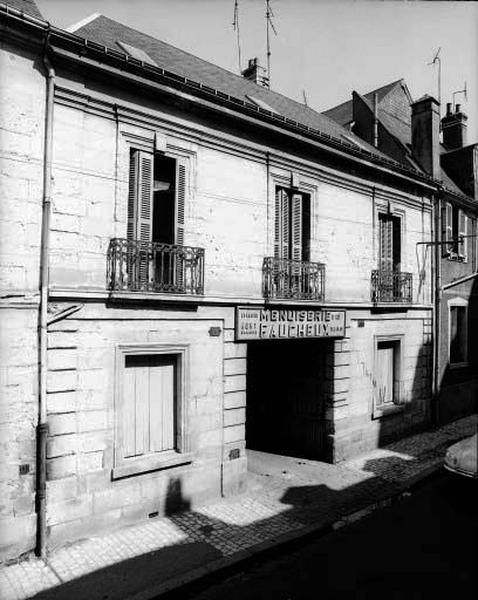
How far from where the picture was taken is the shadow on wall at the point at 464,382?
15438 mm

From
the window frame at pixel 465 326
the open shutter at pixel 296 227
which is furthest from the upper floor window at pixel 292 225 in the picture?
the window frame at pixel 465 326

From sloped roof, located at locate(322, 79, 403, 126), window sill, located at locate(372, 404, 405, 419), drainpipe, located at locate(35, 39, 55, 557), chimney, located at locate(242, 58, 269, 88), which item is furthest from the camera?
sloped roof, located at locate(322, 79, 403, 126)

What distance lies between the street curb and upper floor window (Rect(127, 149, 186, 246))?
5.40 m

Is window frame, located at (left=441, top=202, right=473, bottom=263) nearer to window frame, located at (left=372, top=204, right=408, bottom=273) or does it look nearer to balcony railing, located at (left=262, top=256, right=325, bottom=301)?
window frame, located at (left=372, top=204, right=408, bottom=273)

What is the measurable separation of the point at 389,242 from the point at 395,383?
4.17 m

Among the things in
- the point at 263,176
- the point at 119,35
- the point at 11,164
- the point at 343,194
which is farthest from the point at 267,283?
the point at 119,35

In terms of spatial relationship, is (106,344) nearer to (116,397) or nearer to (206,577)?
(116,397)

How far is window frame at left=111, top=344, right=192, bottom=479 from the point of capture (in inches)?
314

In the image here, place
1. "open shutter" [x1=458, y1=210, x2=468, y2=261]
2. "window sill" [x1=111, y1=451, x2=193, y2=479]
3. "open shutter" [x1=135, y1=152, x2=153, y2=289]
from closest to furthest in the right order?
"window sill" [x1=111, y1=451, x2=193, y2=479] < "open shutter" [x1=135, y1=152, x2=153, y2=289] < "open shutter" [x1=458, y1=210, x2=468, y2=261]

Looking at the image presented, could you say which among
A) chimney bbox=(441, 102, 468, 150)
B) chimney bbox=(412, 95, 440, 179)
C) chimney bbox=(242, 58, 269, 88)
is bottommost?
chimney bbox=(412, 95, 440, 179)

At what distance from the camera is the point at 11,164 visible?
6.98m

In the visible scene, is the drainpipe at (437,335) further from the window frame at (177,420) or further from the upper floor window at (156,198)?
the upper floor window at (156,198)

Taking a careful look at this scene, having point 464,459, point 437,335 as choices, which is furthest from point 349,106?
point 464,459

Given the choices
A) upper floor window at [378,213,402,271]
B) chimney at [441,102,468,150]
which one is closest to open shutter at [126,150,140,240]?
upper floor window at [378,213,402,271]
